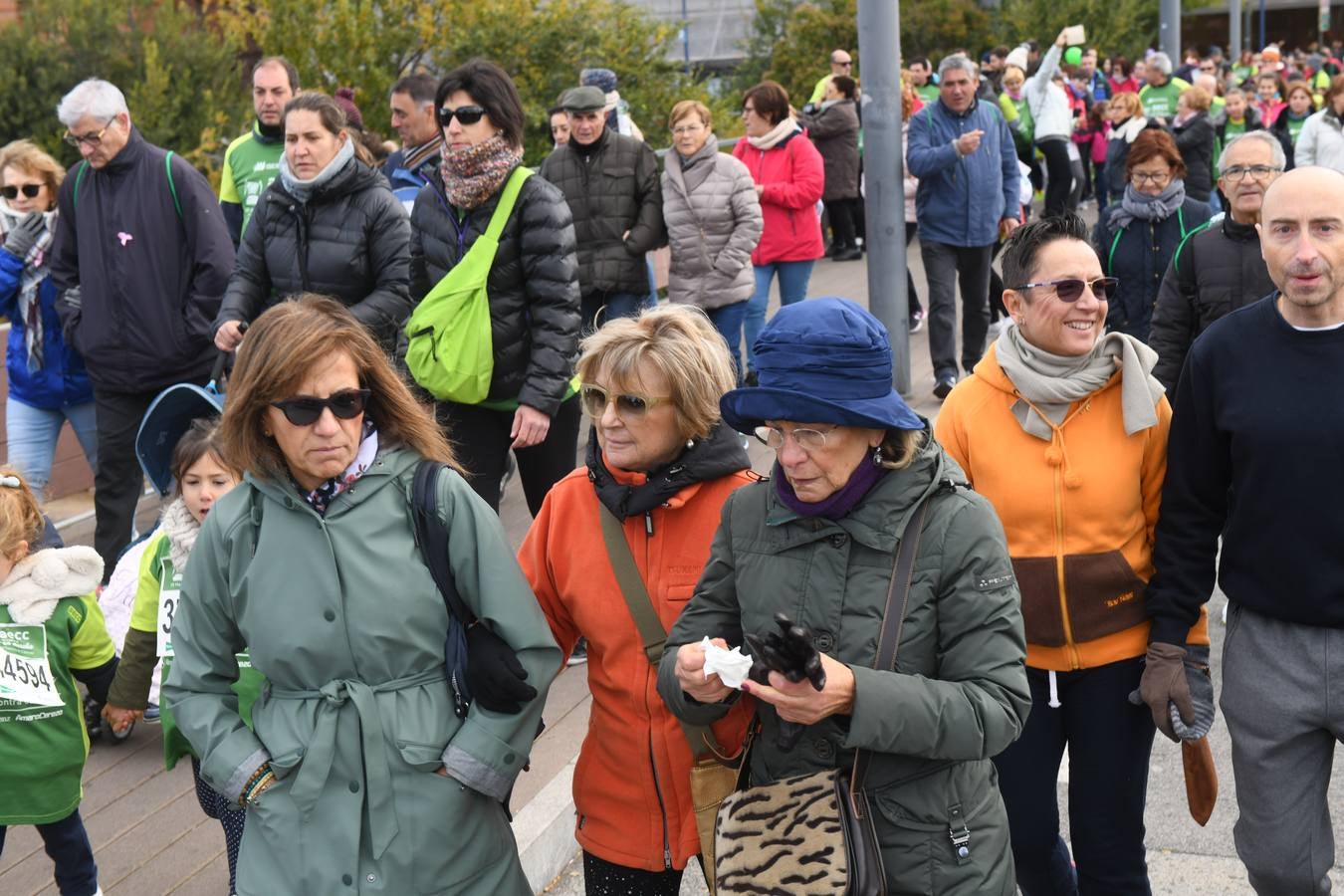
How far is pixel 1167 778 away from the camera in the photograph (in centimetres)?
529

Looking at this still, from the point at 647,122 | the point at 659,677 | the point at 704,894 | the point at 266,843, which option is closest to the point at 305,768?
the point at 266,843

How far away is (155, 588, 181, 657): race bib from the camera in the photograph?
4.38 m

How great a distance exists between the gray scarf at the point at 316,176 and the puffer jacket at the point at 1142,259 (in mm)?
3503

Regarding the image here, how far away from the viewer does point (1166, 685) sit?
140 inches

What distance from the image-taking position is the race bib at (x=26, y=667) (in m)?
4.32

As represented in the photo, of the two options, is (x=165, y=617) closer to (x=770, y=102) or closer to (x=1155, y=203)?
(x=1155, y=203)

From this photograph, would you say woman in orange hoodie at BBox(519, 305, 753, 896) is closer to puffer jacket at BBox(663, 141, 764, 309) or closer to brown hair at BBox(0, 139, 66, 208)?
brown hair at BBox(0, 139, 66, 208)

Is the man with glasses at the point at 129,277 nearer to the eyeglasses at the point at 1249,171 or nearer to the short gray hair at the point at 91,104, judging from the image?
the short gray hair at the point at 91,104

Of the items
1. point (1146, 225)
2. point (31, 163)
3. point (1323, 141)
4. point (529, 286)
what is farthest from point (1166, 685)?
point (1323, 141)

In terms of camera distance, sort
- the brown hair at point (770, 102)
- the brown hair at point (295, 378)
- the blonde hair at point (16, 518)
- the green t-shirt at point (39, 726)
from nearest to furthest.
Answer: the brown hair at point (295, 378) < the green t-shirt at point (39, 726) < the blonde hair at point (16, 518) < the brown hair at point (770, 102)

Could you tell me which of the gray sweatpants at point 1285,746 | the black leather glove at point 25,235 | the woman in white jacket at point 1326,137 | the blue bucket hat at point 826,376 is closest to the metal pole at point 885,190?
the woman in white jacket at point 1326,137

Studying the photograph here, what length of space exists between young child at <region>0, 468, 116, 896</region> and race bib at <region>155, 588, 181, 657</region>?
218 mm

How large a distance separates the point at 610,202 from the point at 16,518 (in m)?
4.79

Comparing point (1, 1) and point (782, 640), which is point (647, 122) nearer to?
point (1, 1)
